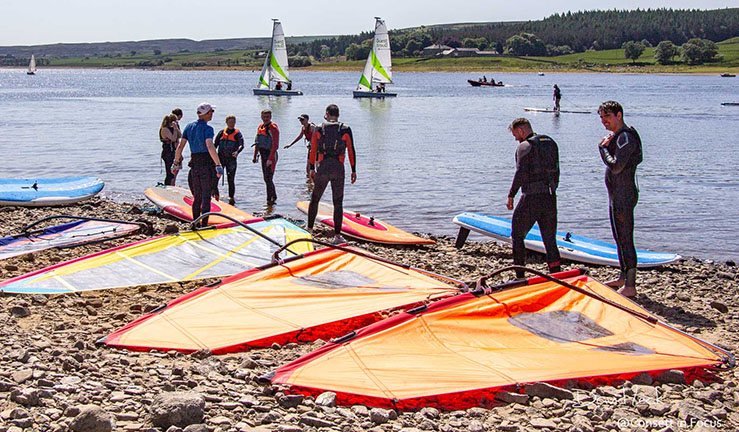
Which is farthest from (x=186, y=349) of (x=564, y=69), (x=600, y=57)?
(x=600, y=57)

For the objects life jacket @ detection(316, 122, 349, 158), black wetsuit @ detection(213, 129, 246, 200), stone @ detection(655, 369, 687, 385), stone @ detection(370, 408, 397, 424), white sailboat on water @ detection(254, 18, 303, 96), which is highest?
white sailboat on water @ detection(254, 18, 303, 96)

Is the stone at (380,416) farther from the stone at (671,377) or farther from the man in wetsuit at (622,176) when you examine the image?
the man in wetsuit at (622,176)

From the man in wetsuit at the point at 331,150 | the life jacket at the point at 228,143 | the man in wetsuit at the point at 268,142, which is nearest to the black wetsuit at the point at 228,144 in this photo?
the life jacket at the point at 228,143

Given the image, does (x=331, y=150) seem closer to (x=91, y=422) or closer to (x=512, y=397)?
(x=512, y=397)

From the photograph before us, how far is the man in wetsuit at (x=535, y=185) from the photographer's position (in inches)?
348

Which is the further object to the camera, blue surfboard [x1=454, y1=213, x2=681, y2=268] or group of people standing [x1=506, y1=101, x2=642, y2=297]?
blue surfboard [x1=454, y1=213, x2=681, y2=268]

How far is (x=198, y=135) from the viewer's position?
11.4 m

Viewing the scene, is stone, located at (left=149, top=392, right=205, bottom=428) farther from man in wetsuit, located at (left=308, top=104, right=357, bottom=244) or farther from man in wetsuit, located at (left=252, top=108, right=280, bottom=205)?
man in wetsuit, located at (left=252, top=108, right=280, bottom=205)

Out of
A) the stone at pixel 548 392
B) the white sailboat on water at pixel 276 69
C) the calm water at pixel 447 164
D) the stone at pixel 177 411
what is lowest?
the calm water at pixel 447 164

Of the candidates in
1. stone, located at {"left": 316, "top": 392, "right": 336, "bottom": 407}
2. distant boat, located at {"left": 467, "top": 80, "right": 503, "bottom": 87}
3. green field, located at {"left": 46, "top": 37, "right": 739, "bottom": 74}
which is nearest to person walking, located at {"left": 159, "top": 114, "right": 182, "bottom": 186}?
stone, located at {"left": 316, "top": 392, "right": 336, "bottom": 407}

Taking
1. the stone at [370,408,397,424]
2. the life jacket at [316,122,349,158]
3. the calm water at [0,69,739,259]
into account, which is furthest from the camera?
the calm water at [0,69,739,259]

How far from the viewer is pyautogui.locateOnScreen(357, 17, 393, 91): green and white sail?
66.3 m

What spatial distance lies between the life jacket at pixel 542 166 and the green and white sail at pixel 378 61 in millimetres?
57131

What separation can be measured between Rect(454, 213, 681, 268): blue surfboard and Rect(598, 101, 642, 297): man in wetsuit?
7.69 feet
